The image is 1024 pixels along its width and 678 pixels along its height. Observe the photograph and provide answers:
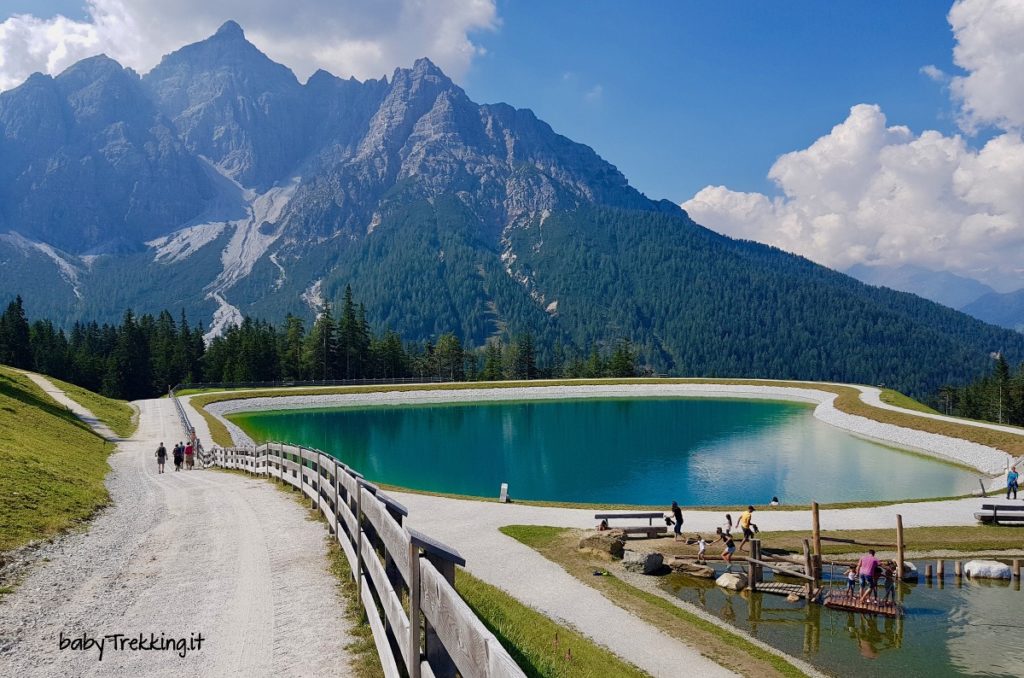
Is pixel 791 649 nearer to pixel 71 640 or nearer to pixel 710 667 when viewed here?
pixel 710 667

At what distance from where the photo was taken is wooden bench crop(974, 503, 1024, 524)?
2781cm

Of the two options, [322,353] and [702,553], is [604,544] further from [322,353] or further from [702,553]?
[322,353]

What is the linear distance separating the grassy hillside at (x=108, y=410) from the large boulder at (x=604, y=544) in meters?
45.2

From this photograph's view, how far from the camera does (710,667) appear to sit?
571 inches

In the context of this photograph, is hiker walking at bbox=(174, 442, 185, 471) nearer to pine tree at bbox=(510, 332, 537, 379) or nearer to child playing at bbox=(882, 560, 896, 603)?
child playing at bbox=(882, 560, 896, 603)

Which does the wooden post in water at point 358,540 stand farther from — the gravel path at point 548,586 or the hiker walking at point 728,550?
the hiker walking at point 728,550

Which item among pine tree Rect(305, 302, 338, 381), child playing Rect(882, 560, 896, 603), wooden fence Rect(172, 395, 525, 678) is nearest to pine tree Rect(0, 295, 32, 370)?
pine tree Rect(305, 302, 338, 381)

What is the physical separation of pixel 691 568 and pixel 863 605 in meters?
5.53

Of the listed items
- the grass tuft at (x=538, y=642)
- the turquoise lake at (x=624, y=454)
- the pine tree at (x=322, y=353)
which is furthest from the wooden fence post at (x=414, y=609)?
the pine tree at (x=322, y=353)

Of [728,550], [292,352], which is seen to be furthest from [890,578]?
[292,352]

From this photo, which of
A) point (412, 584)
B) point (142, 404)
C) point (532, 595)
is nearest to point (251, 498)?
point (532, 595)

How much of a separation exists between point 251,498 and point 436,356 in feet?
437

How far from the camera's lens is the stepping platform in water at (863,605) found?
1916cm

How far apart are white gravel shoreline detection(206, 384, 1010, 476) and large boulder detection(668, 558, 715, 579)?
4839cm
